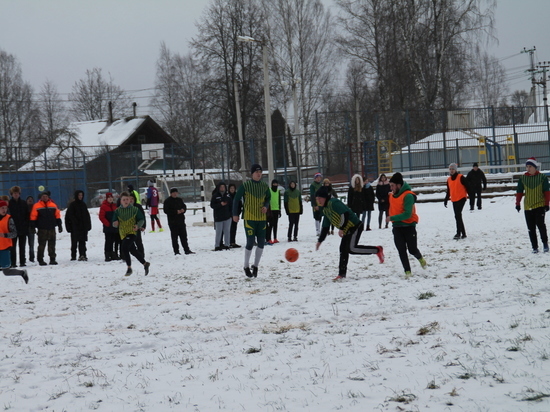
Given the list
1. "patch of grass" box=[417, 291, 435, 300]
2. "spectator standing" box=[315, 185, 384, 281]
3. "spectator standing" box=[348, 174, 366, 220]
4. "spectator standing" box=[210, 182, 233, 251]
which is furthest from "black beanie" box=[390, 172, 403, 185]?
"spectator standing" box=[348, 174, 366, 220]

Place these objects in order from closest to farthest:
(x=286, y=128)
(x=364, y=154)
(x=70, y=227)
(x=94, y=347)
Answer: (x=94, y=347) < (x=70, y=227) < (x=364, y=154) < (x=286, y=128)

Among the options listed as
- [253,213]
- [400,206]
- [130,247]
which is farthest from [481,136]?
[400,206]

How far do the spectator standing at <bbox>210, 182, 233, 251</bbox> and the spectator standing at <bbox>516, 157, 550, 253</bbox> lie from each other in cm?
792

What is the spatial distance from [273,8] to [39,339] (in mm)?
40583

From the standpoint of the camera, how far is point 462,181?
53.0 feet

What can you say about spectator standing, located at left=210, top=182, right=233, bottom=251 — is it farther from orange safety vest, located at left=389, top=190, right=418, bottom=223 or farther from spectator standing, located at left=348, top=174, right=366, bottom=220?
orange safety vest, located at left=389, top=190, right=418, bottom=223

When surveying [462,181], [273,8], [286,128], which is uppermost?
[273,8]

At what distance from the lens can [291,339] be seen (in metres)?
6.80

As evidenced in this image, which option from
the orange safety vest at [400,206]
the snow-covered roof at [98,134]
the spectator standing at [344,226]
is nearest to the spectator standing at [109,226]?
the spectator standing at [344,226]

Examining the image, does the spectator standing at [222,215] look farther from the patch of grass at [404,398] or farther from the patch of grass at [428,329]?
the patch of grass at [404,398]

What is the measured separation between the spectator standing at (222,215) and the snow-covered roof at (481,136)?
22.0m

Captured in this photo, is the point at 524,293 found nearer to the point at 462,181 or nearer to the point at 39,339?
the point at 39,339

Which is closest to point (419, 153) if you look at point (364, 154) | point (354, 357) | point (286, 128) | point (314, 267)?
point (364, 154)

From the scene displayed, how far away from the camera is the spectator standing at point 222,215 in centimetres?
1800
